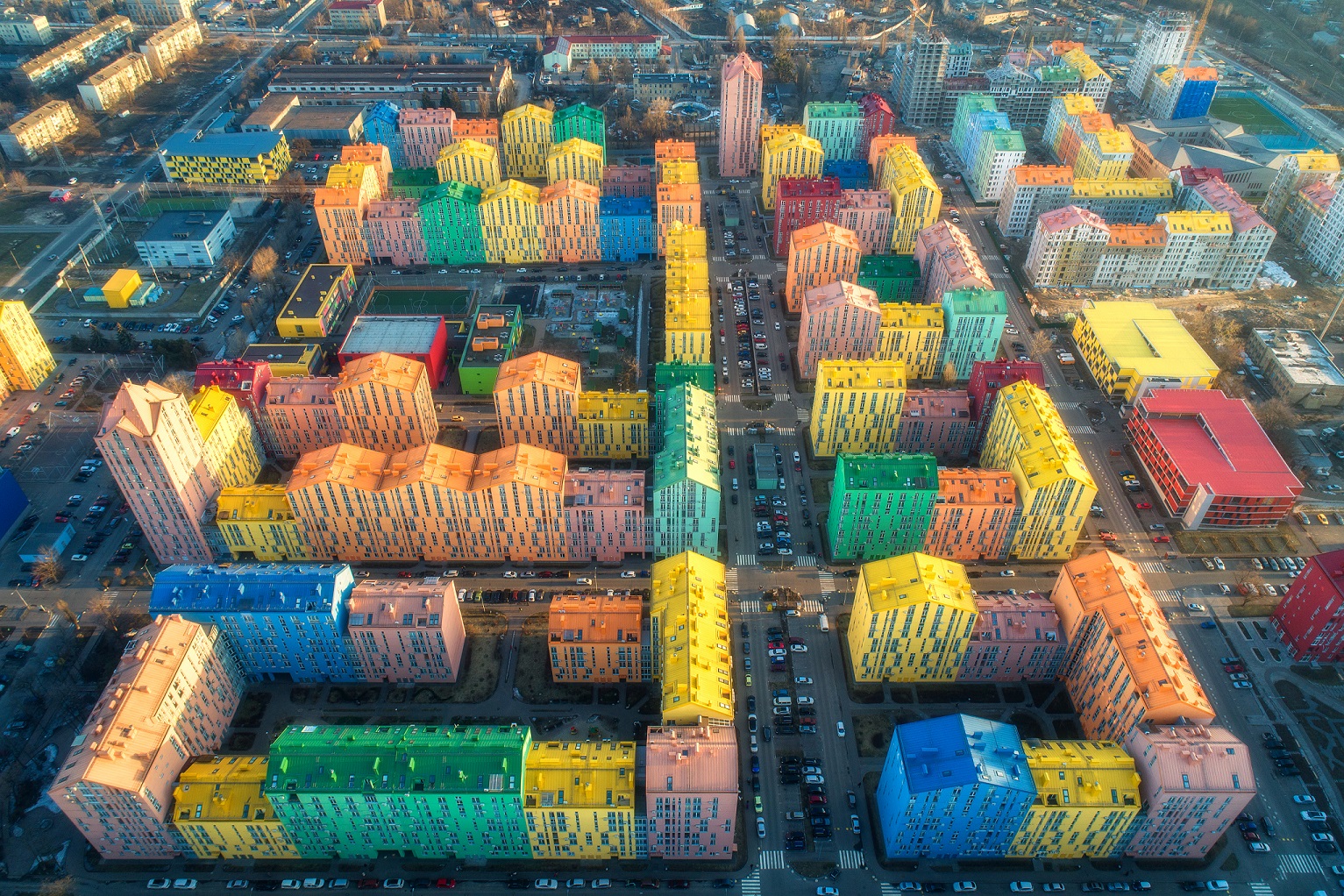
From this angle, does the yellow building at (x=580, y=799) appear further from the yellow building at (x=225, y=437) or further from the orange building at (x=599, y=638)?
the yellow building at (x=225, y=437)

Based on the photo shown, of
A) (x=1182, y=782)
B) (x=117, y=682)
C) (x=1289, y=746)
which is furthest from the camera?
(x=1289, y=746)

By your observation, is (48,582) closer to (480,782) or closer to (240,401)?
(240,401)

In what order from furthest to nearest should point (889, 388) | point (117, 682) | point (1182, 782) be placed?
point (889, 388) → point (117, 682) → point (1182, 782)

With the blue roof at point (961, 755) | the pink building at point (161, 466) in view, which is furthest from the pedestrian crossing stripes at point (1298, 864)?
the pink building at point (161, 466)

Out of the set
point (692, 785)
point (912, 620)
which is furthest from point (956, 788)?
point (692, 785)

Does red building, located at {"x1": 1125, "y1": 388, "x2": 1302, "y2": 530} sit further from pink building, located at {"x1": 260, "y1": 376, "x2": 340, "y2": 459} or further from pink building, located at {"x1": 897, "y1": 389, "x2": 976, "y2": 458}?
pink building, located at {"x1": 260, "y1": 376, "x2": 340, "y2": 459}

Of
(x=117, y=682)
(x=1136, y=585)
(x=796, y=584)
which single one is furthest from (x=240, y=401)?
(x=1136, y=585)
